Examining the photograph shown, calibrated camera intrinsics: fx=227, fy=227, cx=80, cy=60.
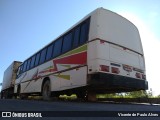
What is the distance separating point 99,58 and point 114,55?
0.92m

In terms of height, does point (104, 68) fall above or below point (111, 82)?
above

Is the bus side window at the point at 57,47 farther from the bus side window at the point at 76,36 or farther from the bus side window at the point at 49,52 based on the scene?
the bus side window at the point at 76,36

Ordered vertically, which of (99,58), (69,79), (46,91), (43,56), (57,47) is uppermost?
(57,47)

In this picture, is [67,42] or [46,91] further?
[46,91]

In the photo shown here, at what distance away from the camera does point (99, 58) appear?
8234 mm

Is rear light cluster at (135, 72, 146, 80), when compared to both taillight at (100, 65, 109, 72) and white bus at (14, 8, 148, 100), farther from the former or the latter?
taillight at (100, 65, 109, 72)

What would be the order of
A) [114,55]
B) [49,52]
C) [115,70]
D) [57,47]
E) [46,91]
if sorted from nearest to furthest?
[115,70] < [114,55] < [57,47] < [46,91] < [49,52]

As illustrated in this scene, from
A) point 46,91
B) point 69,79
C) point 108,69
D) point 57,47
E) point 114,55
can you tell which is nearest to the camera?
point 108,69

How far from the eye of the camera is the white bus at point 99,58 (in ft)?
27.1

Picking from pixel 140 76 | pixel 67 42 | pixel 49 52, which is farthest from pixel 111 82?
pixel 49 52

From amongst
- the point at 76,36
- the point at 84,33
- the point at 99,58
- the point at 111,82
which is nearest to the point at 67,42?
the point at 76,36

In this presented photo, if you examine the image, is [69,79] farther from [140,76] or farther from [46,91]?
[46,91]

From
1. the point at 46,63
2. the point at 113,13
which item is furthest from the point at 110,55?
the point at 46,63

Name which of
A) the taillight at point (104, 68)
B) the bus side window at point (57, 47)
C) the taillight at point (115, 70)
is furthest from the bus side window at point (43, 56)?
the taillight at point (104, 68)
